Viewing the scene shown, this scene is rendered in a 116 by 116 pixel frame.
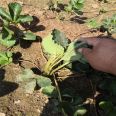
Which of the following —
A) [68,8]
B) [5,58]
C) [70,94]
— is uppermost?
[68,8]

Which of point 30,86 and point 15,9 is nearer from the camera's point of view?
point 30,86

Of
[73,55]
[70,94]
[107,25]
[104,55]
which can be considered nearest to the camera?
[104,55]

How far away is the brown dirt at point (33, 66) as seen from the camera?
1882 mm

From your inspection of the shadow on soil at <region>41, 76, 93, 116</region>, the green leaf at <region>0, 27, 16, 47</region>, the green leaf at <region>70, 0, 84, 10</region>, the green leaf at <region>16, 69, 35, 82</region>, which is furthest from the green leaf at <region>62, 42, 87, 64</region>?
the green leaf at <region>70, 0, 84, 10</region>

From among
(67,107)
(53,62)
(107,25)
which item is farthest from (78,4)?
(67,107)

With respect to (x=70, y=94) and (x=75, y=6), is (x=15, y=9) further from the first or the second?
(x=70, y=94)

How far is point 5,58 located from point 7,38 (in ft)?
0.47

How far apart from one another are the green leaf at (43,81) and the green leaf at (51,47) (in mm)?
210

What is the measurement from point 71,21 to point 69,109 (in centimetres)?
99

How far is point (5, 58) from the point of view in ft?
6.65

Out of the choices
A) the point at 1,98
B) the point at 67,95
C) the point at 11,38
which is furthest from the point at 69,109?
the point at 11,38

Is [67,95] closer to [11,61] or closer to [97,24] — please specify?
[11,61]

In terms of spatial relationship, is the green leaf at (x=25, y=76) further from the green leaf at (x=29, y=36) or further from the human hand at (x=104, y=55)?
the human hand at (x=104, y=55)

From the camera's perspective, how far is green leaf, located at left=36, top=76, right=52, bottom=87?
1.92 meters
